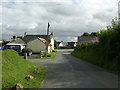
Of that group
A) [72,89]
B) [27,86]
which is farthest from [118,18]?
[27,86]

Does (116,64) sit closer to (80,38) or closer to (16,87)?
(16,87)

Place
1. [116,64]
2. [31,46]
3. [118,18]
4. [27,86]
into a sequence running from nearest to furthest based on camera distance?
1. [27,86]
2. [116,64]
3. [118,18]
4. [31,46]

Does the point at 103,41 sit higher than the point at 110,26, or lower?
lower

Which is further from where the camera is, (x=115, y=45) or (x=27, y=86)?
(x=115, y=45)

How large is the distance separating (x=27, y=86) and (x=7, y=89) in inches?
43.1

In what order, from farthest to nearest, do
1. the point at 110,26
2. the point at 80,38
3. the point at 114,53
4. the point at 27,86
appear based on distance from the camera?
the point at 80,38, the point at 110,26, the point at 114,53, the point at 27,86

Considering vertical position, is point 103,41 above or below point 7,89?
above

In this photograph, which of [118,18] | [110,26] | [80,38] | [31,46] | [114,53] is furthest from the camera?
[80,38]

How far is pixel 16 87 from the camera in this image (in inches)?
238

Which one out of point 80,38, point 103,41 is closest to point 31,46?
point 80,38

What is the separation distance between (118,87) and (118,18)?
7309 mm

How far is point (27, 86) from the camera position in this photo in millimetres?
7086

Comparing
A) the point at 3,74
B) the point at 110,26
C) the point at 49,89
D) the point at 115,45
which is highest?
the point at 110,26

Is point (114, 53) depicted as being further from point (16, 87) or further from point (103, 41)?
point (16, 87)
